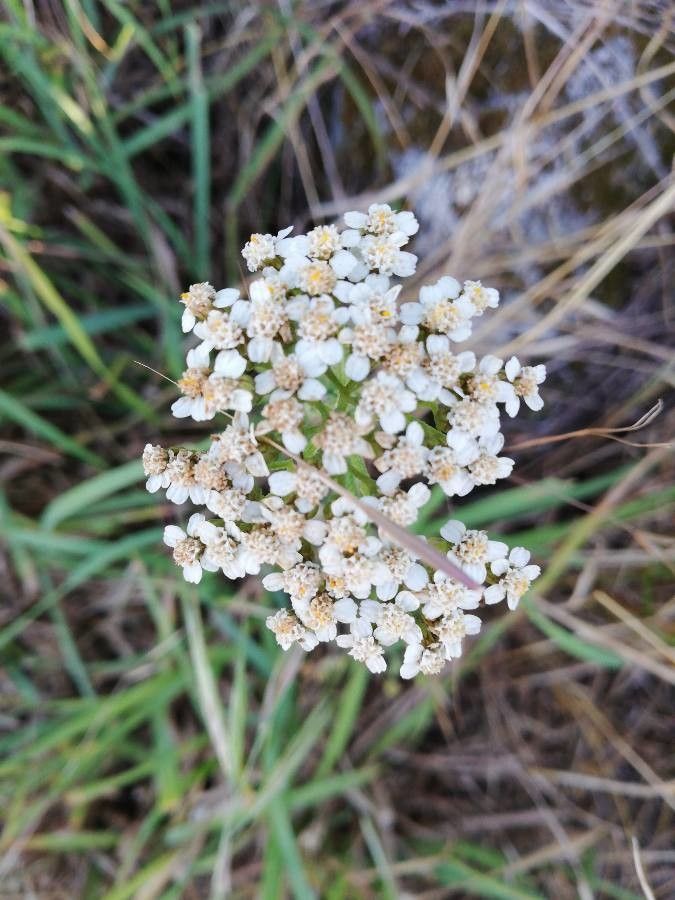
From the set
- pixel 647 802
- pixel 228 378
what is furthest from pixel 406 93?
pixel 647 802

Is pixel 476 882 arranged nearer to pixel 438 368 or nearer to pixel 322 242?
pixel 438 368

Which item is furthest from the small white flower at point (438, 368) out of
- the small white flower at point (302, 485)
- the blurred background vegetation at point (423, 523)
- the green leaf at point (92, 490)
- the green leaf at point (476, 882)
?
the green leaf at point (476, 882)

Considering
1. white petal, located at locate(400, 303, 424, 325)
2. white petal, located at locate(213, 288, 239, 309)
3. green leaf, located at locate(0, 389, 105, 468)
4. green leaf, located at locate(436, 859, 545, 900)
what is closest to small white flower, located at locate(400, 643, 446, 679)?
white petal, located at locate(400, 303, 424, 325)

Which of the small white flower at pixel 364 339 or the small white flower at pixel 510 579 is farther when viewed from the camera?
the small white flower at pixel 510 579

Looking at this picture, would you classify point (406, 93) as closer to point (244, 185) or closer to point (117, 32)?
point (244, 185)

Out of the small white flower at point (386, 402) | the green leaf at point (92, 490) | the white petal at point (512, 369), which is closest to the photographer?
the small white flower at point (386, 402)

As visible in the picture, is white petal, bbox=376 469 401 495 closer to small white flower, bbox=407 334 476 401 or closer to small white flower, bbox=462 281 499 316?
small white flower, bbox=407 334 476 401

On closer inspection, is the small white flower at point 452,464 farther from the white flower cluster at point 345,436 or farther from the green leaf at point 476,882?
the green leaf at point 476,882
